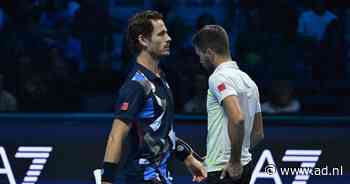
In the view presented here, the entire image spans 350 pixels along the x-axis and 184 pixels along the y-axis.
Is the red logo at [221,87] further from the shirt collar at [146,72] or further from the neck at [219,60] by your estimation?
the shirt collar at [146,72]

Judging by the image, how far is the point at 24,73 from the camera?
9.45 m

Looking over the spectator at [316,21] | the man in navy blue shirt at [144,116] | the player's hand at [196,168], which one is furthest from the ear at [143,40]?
the spectator at [316,21]

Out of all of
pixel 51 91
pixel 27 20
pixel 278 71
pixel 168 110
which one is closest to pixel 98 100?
pixel 51 91

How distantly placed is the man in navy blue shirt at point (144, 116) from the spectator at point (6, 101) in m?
3.94

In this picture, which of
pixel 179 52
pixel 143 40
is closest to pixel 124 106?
pixel 143 40

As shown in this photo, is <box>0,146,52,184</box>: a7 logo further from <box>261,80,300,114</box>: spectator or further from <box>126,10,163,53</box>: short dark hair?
<box>126,10,163,53</box>: short dark hair

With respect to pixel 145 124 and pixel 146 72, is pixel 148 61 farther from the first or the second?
pixel 145 124

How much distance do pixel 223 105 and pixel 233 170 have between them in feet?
1.21

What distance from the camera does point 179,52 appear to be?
9398 mm

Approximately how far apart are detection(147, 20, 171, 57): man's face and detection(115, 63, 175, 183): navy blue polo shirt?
120 mm

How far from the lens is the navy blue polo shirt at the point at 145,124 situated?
5273 millimetres

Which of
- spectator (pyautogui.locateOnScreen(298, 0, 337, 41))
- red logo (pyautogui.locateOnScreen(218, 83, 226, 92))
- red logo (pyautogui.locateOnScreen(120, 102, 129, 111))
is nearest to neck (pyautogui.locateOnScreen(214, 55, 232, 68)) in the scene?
red logo (pyautogui.locateOnScreen(218, 83, 226, 92))

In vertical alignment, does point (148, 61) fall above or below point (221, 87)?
above

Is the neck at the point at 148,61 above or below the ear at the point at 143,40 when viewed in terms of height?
below
